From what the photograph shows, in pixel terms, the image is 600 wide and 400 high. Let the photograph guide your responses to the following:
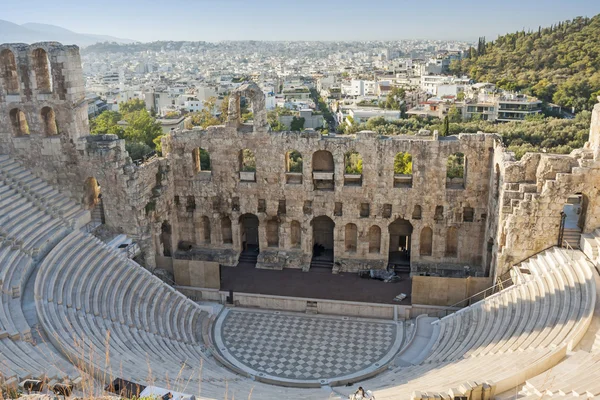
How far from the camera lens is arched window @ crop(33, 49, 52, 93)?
1024 inches

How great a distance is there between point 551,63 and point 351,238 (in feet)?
274

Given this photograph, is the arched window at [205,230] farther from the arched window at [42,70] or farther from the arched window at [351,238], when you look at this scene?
the arched window at [42,70]

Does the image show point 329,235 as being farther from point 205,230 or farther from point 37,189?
point 37,189

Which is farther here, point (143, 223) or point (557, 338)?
point (143, 223)

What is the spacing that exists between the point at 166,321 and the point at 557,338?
14.5m

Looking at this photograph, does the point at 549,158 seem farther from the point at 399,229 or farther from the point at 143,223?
the point at 143,223

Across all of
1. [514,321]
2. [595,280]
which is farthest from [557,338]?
[595,280]

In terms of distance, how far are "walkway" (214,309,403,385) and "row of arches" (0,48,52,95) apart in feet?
46.9

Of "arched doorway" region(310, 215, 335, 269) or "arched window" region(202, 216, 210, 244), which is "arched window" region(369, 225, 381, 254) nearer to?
"arched doorway" region(310, 215, 335, 269)

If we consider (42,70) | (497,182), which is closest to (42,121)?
(42,70)

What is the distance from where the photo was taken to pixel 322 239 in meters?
31.4

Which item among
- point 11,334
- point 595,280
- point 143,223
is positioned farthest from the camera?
point 143,223

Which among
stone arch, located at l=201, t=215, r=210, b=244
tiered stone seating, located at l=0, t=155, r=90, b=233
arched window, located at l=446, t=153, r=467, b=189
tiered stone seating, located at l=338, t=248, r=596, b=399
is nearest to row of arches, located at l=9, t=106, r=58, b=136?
tiered stone seating, located at l=0, t=155, r=90, b=233

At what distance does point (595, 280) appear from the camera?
19.6 meters
